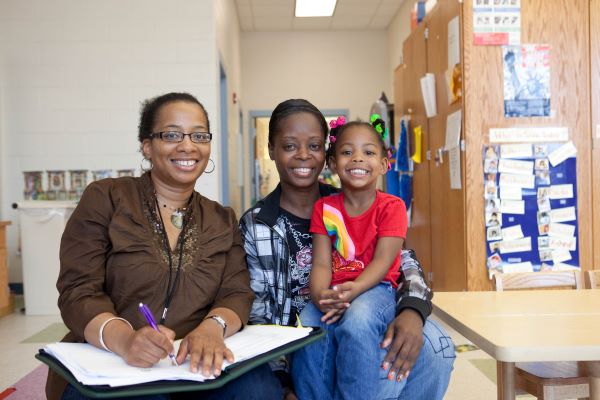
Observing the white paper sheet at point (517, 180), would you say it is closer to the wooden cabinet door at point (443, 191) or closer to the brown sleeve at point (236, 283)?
the wooden cabinet door at point (443, 191)

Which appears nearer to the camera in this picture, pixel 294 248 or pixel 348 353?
pixel 348 353

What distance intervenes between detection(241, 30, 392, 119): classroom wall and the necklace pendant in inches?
282

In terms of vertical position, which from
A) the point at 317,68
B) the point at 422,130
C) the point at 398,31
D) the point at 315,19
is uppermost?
the point at 315,19

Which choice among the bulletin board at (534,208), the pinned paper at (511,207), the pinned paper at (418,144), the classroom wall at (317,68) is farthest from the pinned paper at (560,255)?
the classroom wall at (317,68)

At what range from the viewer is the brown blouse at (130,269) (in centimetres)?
132

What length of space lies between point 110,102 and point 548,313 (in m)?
4.05

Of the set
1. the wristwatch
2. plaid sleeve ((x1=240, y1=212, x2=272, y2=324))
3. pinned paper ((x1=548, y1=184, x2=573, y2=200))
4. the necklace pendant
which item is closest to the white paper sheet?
pinned paper ((x1=548, y1=184, x2=573, y2=200))

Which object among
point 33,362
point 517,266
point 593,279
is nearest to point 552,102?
point 517,266

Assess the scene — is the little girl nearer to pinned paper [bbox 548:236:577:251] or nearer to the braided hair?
the braided hair

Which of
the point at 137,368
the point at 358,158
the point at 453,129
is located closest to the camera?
the point at 137,368

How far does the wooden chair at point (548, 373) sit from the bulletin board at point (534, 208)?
1.27 meters

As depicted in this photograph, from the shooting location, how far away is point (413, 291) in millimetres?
1411

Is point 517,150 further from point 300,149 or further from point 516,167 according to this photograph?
point 300,149

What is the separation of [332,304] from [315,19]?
7.27 metres
